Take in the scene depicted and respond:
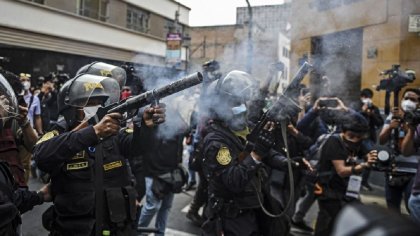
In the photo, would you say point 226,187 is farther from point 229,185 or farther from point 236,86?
point 236,86

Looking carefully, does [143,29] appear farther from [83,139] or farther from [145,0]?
[83,139]

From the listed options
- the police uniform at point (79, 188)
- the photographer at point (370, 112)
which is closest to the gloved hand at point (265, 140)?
the police uniform at point (79, 188)

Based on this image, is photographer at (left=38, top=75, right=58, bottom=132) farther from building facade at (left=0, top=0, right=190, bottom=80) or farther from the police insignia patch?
the police insignia patch

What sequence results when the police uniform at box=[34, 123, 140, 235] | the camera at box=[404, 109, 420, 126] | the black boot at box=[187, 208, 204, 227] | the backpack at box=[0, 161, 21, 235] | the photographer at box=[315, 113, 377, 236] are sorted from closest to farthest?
the backpack at box=[0, 161, 21, 235] < the police uniform at box=[34, 123, 140, 235] < the camera at box=[404, 109, 420, 126] < the photographer at box=[315, 113, 377, 236] < the black boot at box=[187, 208, 204, 227]

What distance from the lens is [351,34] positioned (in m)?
4.66

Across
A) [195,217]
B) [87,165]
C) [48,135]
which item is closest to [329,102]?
[195,217]

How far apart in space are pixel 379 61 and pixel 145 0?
15.3 meters

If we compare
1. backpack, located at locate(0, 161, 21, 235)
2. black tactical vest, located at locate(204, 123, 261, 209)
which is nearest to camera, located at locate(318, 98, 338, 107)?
black tactical vest, located at locate(204, 123, 261, 209)

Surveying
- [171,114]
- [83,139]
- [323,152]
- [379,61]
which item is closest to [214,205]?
[83,139]

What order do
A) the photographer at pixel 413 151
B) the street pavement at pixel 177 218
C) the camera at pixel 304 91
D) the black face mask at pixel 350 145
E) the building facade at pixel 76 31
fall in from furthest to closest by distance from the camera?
the building facade at pixel 76 31
the camera at pixel 304 91
the street pavement at pixel 177 218
the black face mask at pixel 350 145
the photographer at pixel 413 151

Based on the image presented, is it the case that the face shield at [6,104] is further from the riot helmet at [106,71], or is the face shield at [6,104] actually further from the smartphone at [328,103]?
the smartphone at [328,103]

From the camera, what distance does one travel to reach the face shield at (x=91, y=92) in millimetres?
2738

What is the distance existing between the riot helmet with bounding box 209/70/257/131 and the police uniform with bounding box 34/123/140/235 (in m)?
0.88

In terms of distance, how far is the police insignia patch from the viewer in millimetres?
2883
